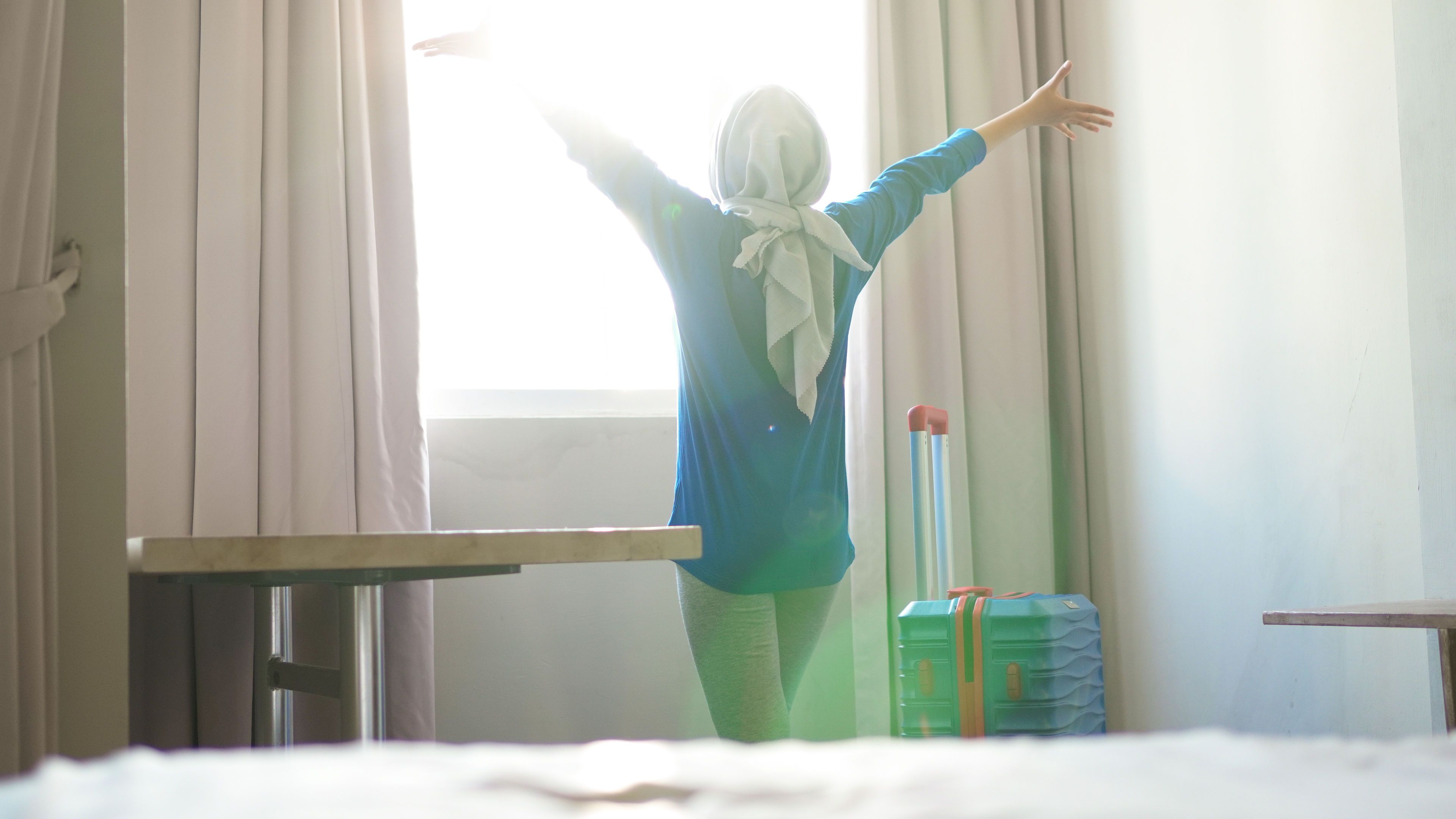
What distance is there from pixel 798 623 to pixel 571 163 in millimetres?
1433

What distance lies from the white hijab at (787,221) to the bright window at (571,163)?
1.03 metres

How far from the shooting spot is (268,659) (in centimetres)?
177

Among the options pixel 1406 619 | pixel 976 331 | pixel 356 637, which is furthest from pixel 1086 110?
pixel 356 637

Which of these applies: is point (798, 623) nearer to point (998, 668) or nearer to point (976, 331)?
point (998, 668)

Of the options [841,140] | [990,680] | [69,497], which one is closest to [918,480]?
[990,680]

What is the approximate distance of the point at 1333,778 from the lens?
267mm

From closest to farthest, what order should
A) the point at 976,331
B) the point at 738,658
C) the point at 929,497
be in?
1. the point at 738,658
2. the point at 929,497
3. the point at 976,331

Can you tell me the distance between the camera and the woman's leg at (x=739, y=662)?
1.53 meters

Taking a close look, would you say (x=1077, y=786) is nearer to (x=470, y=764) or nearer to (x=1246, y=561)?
(x=470, y=764)

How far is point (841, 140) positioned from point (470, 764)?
8.78 feet

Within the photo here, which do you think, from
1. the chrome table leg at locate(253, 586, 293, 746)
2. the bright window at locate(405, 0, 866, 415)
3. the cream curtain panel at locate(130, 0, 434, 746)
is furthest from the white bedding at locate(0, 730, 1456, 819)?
the bright window at locate(405, 0, 866, 415)

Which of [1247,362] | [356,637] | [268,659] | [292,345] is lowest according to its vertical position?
[268,659]

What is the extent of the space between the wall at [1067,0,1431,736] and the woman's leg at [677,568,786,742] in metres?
1.13

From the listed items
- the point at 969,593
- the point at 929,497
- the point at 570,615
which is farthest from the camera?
the point at 570,615
